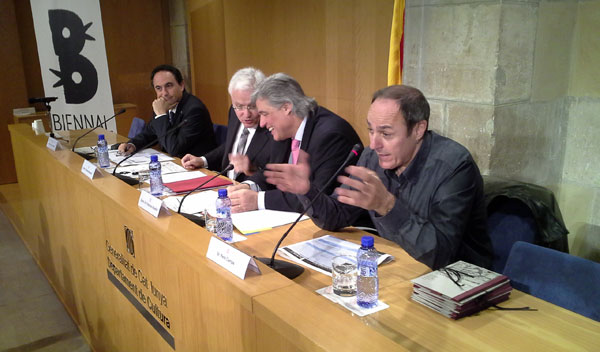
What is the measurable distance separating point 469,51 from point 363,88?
1.27m

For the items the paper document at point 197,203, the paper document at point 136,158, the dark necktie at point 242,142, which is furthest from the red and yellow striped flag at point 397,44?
the paper document at point 136,158

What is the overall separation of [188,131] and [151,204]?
170 cm

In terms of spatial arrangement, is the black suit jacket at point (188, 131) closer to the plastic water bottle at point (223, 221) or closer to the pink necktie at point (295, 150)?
the pink necktie at point (295, 150)

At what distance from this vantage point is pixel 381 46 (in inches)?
133

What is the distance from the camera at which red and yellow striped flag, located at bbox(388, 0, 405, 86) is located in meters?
2.66

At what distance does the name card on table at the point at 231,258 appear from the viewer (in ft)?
4.09

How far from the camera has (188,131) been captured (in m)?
3.40

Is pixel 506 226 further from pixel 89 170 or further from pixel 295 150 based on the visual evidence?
pixel 89 170

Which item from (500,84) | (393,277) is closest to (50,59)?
(500,84)

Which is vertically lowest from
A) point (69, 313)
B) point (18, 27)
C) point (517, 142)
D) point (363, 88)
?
point (69, 313)

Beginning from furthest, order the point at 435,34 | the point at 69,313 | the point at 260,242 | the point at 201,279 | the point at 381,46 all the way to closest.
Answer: the point at 381,46 → the point at 69,313 → the point at 435,34 → the point at 260,242 → the point at 201,279

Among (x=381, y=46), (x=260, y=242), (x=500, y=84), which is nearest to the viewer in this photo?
(x=260, y=242)

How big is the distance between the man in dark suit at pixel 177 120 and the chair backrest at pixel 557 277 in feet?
7.83

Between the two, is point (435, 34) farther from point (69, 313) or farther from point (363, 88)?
point (69, 313)
